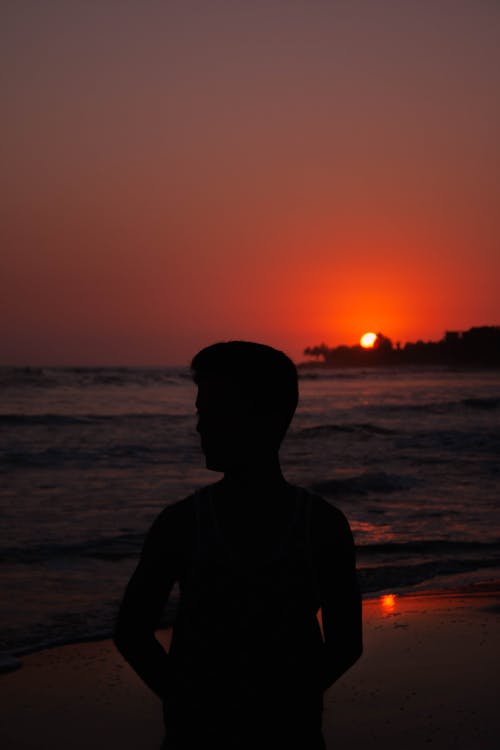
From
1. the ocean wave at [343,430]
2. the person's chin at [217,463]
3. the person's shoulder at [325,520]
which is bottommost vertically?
the ocean wave at [343,430]

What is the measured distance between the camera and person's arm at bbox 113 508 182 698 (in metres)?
2.08

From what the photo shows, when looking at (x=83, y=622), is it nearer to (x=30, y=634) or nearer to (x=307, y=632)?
(x=30, y=634)

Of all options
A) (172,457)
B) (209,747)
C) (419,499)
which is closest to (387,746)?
(209,747)

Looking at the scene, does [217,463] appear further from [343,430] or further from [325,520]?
[343,430]

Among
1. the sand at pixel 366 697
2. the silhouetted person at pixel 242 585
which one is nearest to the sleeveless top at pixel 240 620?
the silhouetted person at pixel 242 585

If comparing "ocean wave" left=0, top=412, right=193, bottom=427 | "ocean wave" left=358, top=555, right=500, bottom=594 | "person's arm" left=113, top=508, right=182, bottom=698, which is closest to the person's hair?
"person's arm" left=113, top=508, right=182, bottom=698

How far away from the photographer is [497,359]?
13700 cm

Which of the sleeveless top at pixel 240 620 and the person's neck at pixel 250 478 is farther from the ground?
the person's neck at pixel 250 478

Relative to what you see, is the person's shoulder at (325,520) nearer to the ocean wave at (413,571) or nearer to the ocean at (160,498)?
the ocean at (160,498)

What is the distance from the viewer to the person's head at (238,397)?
211 centimetres

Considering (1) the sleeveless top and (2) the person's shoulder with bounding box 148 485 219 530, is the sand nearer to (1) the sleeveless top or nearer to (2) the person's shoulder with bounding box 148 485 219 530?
(1) the sleeveless top

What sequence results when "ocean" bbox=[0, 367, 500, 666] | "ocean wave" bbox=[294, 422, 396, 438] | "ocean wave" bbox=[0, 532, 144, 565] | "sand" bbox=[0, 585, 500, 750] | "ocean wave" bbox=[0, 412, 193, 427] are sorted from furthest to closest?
"ocean wave" bbox=[0, 412, 193, 427]
"ocean wave" bbox=[294, 422, 396, 438]
"ocean wave" bbox=[0, 532, 144, 565]
"ocean" bbox=[0, 367, 500, 666]
"sand" bbox=[0, 585, 500, 750]

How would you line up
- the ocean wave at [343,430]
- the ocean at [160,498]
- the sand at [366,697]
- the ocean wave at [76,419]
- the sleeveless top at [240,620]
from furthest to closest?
the ocean wave at [76,419], the ocean wave at [343,430], the ocean at [160,498], the sand at [366,697], the sleeveless top at [240,620]

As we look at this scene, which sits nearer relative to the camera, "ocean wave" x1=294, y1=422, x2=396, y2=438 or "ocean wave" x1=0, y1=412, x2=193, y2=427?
"ocean wave" x1=294, y1=422, x2=396, y2=438
